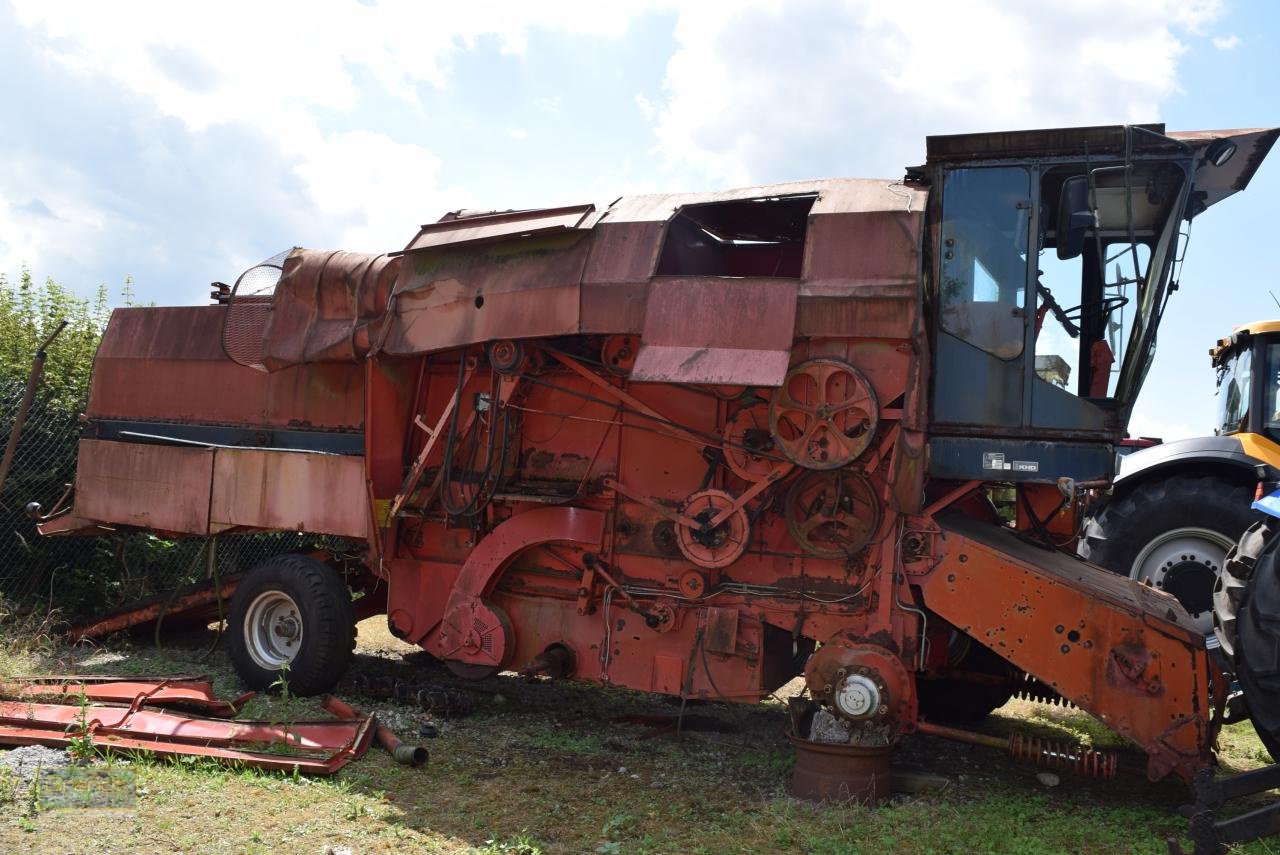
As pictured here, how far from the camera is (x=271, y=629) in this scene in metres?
7.81

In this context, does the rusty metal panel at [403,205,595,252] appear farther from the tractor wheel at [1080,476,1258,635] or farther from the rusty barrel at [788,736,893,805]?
the tractor wheel at [1080,476,1258,635]

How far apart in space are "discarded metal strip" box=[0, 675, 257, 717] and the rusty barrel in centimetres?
376

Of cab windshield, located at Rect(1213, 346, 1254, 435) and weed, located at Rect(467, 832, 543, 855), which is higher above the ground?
cab windshield, located at Rect(1213, 346, 1254, 435)

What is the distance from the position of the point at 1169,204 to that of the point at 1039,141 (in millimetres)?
866

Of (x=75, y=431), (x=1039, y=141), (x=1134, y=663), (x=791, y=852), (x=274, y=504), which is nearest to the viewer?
(x=791, y=852)

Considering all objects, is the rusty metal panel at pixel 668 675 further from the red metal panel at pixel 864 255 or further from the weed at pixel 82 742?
the weed at pixel 82 742

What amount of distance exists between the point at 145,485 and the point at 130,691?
6.97ft

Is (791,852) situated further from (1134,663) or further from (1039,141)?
(1039,141)

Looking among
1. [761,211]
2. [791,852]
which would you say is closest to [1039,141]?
[761,211]

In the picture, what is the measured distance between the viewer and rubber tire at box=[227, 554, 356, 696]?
7.39 meters

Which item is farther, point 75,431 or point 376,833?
point 75,431

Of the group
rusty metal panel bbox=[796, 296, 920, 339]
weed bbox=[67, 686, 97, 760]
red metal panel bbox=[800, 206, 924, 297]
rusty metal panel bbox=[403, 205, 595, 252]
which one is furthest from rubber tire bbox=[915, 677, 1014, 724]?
weed bbox=[67, 686, 97, 760]

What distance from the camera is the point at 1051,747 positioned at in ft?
18.8

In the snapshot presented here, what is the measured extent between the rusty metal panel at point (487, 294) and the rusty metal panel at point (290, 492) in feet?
3.59
